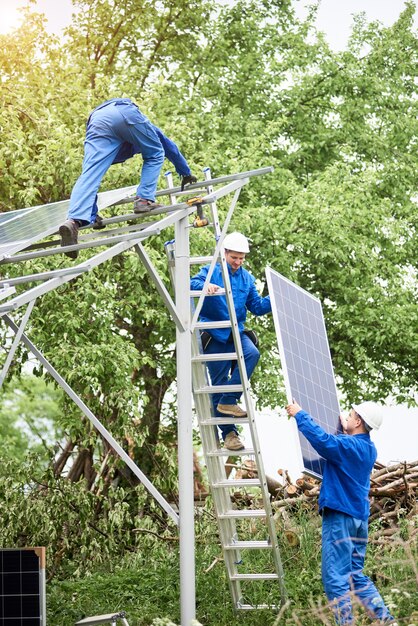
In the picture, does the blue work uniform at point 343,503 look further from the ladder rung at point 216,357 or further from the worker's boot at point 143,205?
the worker's boot at point 143,205

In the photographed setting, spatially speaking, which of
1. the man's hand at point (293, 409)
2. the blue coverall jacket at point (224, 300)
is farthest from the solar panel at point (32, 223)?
the man's hand at point (293, 409)

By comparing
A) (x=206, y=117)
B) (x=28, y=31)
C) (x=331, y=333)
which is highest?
(x=28, y=31)

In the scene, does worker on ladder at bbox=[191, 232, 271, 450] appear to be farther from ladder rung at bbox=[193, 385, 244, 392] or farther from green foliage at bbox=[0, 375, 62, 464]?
green foliage at bbox=[0, 375, 62, 464]

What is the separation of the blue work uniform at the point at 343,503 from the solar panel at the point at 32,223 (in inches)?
90.5

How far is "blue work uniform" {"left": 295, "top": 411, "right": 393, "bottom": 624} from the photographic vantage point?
7.54 metres

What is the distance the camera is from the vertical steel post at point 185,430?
26.8ft

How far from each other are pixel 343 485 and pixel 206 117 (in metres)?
10.4

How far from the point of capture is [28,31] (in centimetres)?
1727

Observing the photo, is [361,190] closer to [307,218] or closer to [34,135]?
[307,218]

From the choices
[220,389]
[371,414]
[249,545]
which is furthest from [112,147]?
[249,545]

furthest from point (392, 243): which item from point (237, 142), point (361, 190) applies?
point (237, 142)

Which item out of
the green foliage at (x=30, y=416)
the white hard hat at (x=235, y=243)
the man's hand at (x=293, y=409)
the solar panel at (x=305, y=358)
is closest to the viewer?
the man's hand at (x=293, y=409)

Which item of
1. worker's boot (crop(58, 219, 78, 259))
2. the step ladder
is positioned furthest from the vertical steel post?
worker's boot (crop(58, 219, 78, 259))

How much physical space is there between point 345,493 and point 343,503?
0.08 m
